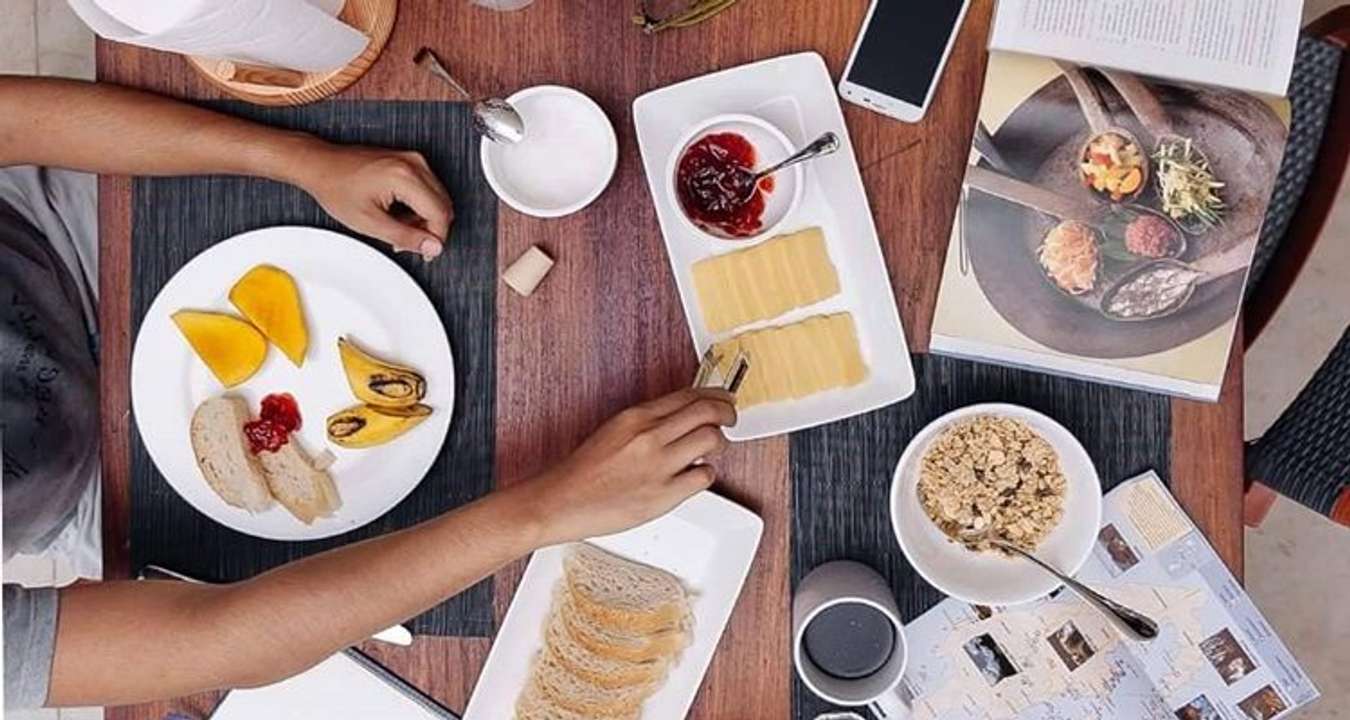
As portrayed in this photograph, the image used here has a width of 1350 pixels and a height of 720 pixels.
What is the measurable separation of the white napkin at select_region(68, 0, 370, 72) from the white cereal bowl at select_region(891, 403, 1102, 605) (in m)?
0.51

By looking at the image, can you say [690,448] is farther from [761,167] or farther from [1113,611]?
[1113,611]

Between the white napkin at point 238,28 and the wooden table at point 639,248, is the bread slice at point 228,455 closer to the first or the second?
the wooden table at point 639,248

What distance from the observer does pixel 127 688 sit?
927 mm

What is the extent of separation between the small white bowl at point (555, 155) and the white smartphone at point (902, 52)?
194mm

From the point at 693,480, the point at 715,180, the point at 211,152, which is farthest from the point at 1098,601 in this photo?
the point at 211,152

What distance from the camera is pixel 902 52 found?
965 mm

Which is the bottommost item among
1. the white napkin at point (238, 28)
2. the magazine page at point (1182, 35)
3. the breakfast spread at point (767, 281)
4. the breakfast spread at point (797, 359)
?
the breakfast spread at point (797, 359)

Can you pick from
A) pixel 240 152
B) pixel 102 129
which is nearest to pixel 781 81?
pixel 240 152

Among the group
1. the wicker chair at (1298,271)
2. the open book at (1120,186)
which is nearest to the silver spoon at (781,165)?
→ the open book at (1120,186)

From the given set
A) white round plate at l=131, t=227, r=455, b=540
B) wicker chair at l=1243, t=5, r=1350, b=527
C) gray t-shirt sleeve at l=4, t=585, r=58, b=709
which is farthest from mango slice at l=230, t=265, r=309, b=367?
wicker chair at l=1243, t=5, r=1350, b=527

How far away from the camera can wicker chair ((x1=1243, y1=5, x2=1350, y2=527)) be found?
3.58 ft

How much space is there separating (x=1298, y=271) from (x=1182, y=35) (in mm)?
258

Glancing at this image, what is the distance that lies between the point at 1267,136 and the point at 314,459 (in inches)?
29.5

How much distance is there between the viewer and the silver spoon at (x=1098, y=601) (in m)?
0.94
